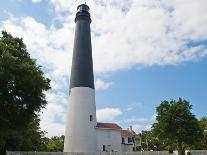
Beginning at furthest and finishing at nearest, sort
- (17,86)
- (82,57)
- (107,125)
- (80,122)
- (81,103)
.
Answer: (107,125) → (82,57) → (81,103) → (80,122) → (17,86)

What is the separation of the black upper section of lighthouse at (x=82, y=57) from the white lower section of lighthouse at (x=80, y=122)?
1089 mm

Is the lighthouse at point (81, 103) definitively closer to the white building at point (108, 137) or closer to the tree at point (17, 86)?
the white building at point (108, 137)

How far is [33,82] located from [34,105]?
2.24 metres

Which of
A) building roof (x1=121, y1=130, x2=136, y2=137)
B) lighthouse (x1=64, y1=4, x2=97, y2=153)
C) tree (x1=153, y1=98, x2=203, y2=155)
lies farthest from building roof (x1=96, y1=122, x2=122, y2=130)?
tree (x1=153, y1=98, x2=203, y2=155)

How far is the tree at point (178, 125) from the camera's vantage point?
121 feet

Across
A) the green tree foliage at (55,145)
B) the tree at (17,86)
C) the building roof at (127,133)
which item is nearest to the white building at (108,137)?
the building roof at (127,133)

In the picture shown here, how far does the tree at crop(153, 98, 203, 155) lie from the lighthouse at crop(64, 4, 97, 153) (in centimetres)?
873

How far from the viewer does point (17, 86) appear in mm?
25594

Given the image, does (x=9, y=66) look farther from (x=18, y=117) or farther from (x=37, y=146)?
(x=37, y=146)

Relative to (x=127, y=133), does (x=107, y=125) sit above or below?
above

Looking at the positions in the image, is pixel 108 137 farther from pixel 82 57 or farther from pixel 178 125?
pixel 178 125

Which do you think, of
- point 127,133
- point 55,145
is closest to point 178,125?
point 127,133

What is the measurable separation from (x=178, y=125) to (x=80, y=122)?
12578 mm

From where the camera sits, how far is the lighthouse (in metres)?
40.8
